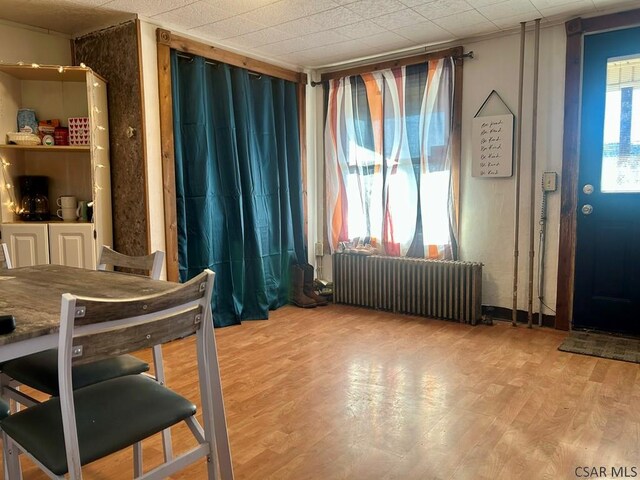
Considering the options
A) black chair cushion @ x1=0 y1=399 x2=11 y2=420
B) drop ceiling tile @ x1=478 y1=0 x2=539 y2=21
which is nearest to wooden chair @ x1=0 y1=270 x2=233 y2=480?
black chair cushion @ x1=0 y1=399 x2=11 y2=420

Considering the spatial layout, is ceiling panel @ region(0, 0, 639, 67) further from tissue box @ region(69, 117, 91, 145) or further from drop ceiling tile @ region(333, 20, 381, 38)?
tissue box @ region(69, 117, 91, 145)

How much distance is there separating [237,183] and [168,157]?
65 centimetres

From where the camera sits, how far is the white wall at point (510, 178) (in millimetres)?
3719

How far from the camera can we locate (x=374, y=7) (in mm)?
3268

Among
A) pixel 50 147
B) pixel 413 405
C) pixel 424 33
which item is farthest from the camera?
pixel 424 33

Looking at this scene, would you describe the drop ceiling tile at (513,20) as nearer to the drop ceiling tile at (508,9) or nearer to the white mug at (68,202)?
the drop ceiling tile at (508,9)

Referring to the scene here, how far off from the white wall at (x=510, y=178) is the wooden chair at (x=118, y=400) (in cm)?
308

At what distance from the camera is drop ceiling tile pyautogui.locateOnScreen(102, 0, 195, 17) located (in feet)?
10.2

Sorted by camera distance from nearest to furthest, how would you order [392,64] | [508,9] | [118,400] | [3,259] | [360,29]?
[118,400] → [3,259] → [508,9] → [360,29] → [392,64]

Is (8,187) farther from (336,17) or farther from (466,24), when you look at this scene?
(466,24)

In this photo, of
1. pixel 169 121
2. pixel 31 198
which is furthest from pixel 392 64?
pixel 31 198

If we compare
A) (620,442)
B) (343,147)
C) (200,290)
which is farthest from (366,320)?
(200,290)

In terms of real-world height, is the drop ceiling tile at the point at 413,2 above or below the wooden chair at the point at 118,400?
above

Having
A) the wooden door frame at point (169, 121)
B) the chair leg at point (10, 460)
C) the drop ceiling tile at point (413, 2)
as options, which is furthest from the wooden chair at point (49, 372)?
the drop ceiling tile at point (413, 2)
